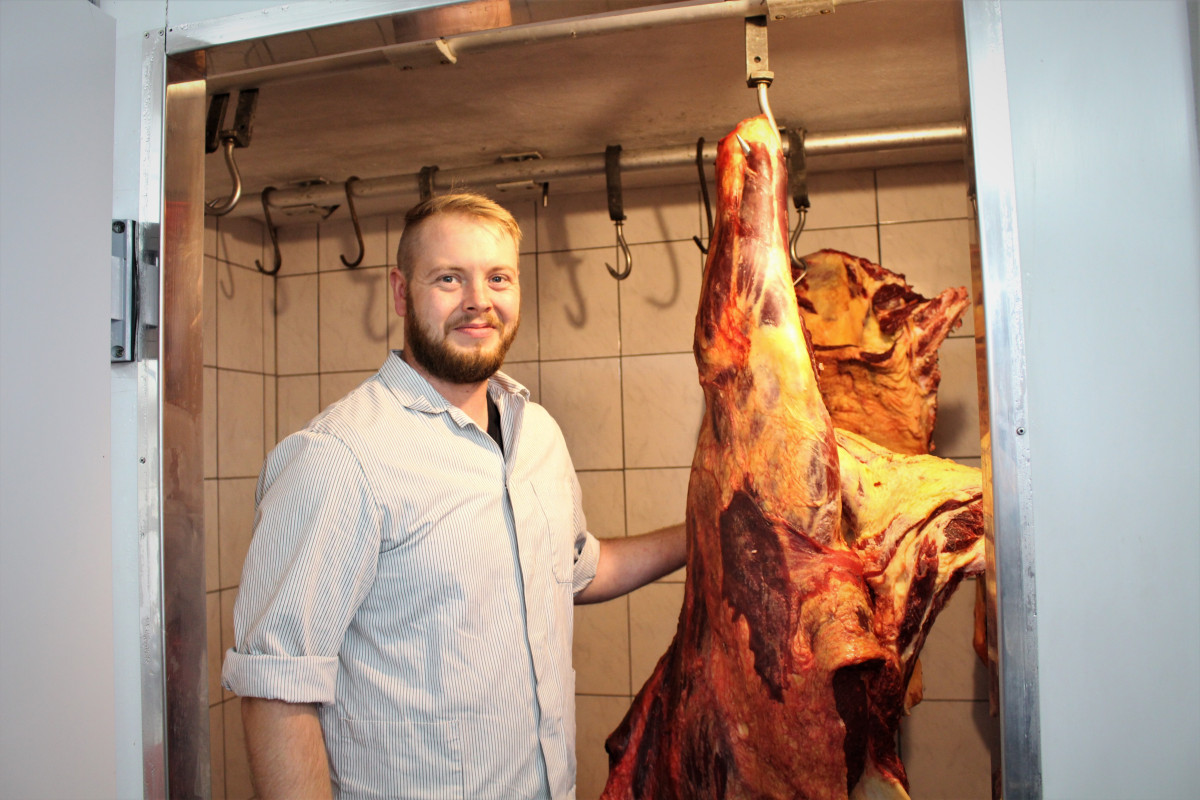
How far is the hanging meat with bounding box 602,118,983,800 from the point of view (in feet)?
4.00

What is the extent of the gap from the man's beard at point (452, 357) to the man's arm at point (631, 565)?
1.49ft

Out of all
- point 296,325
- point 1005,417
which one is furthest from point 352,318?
point 1005,417

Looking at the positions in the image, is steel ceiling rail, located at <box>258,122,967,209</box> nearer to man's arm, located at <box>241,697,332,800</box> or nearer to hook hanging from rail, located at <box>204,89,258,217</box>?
hook hanging from rail, located at <box>204,89,258,217</box>

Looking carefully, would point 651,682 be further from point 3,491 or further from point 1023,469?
point 3,491

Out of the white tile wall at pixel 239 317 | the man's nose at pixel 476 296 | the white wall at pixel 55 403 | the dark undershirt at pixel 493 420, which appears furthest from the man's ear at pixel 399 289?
the white tile wall at pixel 239 317

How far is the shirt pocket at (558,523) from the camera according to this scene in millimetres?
1446

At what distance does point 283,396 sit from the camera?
9.25ft

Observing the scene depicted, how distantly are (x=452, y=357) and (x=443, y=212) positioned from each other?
273mm

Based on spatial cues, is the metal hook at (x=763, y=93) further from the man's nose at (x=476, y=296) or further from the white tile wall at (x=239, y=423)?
the white tile wall at (x=239, y=423)

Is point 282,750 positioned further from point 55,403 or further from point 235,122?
point 235,122

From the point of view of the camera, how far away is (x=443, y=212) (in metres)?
1.50

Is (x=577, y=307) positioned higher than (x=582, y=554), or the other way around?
(x=577, y=307)

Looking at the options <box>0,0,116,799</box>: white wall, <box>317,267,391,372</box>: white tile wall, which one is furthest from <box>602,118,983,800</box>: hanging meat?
<box>317,267,391,372</box>: white tile wall

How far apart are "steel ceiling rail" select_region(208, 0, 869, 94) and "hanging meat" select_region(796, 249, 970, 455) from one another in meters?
0.80
